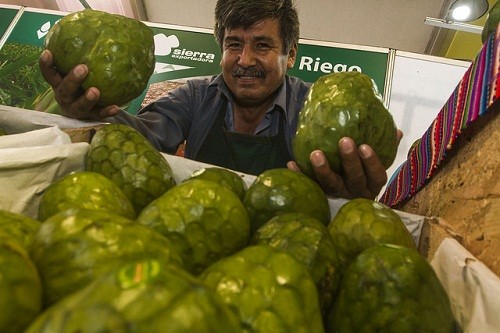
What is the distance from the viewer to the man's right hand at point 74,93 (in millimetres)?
1535

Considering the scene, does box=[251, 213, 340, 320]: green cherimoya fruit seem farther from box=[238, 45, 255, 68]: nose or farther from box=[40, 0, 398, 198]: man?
box=[238, 45, 255, 68]: nose

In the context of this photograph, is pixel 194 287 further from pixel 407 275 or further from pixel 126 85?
pixel 126 85

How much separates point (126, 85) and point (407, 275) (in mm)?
1195

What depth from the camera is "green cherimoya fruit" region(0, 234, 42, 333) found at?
19.3 inches

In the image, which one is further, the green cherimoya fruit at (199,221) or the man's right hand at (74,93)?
the man's right hand at (74,93)

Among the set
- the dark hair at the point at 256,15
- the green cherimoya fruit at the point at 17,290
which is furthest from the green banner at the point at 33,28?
the green cherimoya fruit at the point at 17,290

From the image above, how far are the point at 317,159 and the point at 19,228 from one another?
2.79 ft

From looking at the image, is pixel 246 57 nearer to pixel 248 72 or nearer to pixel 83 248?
pixel 248 72

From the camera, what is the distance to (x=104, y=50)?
1.55 metres

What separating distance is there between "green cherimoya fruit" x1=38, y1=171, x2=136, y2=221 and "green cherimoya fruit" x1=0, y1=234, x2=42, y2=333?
415 millimetres

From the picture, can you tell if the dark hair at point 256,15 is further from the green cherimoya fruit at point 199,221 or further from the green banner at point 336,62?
the green cherimoya fruit at point 199,221

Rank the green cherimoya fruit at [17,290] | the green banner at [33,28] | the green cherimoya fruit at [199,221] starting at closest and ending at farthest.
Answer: the green cherimoya fruit at [17,290]
the green cherimoya fruit at [199,221]
the green banner at [33,28]

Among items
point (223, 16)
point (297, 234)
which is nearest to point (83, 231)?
point (297, 234)

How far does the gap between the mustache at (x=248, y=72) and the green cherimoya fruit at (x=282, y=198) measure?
1.22 meters
